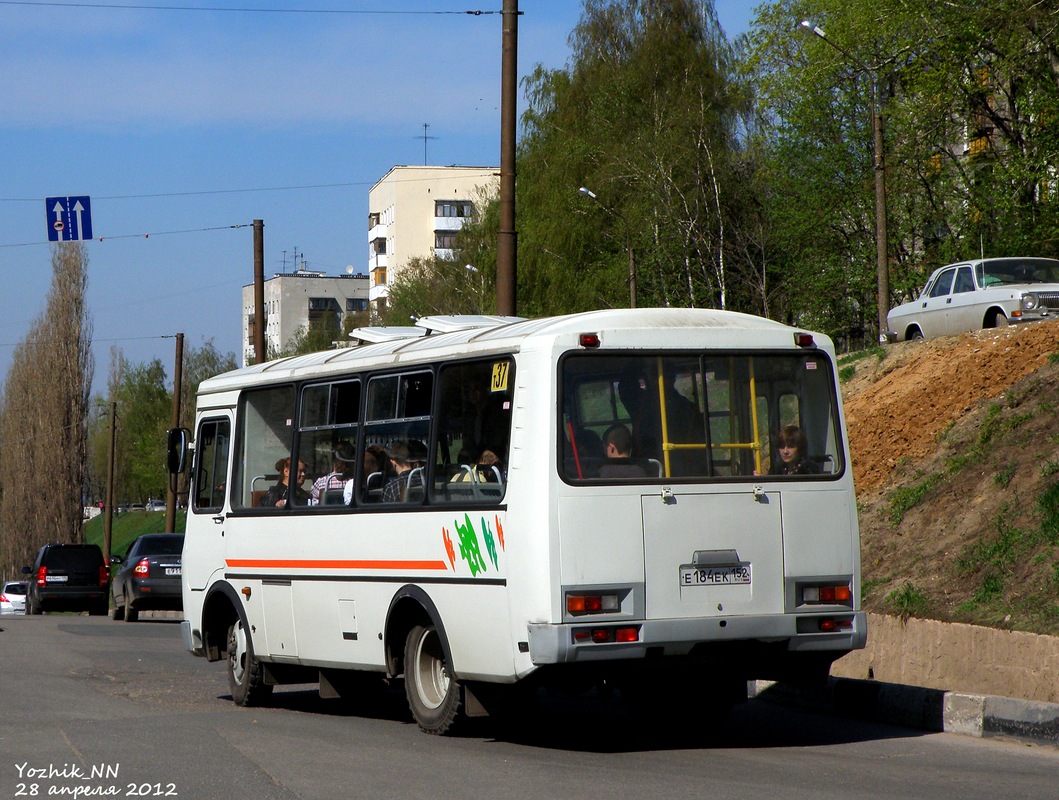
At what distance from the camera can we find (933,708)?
33.1 ft

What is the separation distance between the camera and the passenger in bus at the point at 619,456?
8.89 m

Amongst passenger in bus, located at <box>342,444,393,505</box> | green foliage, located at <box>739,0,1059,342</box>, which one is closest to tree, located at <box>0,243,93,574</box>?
green foliage, located at <box>739,0,1059,342</box>

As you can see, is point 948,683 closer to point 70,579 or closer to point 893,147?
point 70,579

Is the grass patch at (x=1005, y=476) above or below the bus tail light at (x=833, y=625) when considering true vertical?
above

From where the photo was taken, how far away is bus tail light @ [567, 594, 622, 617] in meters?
8.59

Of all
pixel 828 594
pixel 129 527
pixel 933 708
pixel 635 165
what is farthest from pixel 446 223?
pixel 828 594

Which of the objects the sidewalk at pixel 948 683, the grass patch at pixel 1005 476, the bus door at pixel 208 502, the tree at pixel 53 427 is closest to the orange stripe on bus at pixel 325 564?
the bus door at pixel 208 502

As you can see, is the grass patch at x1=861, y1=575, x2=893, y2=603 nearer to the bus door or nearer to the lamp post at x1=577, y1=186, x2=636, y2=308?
the bus door

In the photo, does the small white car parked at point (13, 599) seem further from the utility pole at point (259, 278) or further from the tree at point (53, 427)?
the utility pole at point (259, 278)

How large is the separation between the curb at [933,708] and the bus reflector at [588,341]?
135 inches

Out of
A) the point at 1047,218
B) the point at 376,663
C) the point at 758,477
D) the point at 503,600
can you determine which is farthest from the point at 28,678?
the point at 1047,218

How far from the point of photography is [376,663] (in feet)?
34.2

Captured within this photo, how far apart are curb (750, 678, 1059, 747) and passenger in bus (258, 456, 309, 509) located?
412 centimetres

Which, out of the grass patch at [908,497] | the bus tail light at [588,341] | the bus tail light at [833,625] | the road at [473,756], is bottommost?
the road at [473,756]
